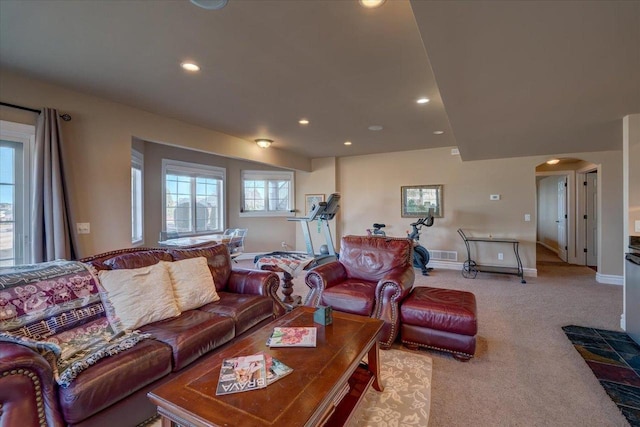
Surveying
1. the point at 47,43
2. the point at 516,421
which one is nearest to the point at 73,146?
the point at 47,43

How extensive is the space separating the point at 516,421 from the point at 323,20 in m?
2.79

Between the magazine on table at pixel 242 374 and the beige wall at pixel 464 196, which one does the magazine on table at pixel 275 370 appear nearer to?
the magazine on table at pixel 242 374

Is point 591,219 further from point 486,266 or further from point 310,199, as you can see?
point 310,199

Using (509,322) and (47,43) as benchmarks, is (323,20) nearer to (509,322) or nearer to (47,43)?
(47,43)

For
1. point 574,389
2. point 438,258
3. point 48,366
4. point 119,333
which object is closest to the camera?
point 48,366

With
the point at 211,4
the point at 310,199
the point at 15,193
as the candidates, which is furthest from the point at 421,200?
the point at 15,193

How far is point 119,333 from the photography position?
183cm

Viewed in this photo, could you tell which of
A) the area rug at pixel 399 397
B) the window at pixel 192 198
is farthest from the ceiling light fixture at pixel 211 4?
the window at pixel 192 198

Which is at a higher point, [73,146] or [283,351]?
[73,146]

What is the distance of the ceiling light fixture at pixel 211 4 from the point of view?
1.67 meters

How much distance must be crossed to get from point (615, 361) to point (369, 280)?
212 cm

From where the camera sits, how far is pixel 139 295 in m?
2.05

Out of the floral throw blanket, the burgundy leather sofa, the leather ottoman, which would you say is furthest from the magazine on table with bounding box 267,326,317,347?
the leather ottoman

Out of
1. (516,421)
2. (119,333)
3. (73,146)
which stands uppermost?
(73,146)
